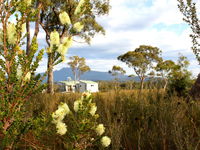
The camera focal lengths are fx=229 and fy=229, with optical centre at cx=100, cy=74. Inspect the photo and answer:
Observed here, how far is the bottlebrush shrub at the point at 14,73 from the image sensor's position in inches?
79.7

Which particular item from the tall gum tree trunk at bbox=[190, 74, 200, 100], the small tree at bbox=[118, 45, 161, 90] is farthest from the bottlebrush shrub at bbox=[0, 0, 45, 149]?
the small tree at bbox=[118, 45, 161, 90]

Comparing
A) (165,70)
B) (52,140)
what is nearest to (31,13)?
(52,140)

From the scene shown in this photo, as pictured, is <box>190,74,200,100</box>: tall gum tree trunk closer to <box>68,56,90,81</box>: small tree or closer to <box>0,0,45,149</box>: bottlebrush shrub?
<box>0,0,45,149</box>: bottlebrush shrub

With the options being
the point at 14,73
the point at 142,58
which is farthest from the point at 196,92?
the point at 142,58

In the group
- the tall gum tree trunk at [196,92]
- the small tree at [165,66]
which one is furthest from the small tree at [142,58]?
the tall gum tree trunk at [196,92]

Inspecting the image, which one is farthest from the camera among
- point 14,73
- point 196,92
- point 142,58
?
point 142,58

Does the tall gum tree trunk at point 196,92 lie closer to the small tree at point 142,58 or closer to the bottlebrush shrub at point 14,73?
the bottlebrush shrub at point 14,73

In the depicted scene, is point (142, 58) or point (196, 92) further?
point (142, 58)

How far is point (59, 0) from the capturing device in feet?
60.1

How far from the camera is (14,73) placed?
6.65 ft

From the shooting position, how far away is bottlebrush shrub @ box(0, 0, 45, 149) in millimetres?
2023

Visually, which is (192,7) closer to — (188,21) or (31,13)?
(188,21)

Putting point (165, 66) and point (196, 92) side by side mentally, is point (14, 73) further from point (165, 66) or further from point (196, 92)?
point (165, 66)

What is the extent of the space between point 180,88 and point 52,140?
6350mm
